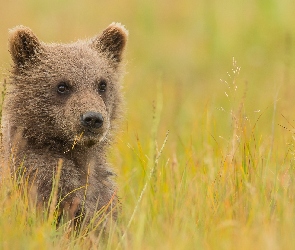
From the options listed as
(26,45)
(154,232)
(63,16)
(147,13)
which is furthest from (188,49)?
(154,232)

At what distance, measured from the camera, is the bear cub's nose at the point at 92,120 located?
6.61 metres

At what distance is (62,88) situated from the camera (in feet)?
23.0

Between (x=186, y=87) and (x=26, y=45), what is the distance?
6590 mm

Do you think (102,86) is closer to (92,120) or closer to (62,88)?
(62,88)

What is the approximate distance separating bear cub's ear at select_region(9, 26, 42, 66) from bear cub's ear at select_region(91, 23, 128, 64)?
2.69 ft

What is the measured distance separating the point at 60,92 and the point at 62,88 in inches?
1.8

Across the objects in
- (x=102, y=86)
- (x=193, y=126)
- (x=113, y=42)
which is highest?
(x=113, y=42)

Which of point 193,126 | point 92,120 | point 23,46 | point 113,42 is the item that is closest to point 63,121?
point 92,120

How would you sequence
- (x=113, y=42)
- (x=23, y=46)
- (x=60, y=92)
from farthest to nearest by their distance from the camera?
(x=113, y=42) → (x=23, y=46) → (x=60, y=92)

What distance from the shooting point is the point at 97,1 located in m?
18.5

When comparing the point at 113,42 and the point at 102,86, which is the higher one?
the point at 113,42

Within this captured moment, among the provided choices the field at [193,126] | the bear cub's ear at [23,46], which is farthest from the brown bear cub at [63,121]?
the field at [193,126]

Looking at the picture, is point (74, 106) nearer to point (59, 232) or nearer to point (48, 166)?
point (48, 166)

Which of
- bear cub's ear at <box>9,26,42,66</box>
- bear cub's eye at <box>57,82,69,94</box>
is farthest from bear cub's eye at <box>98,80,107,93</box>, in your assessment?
bear cub's ear at <box>9,26,42,66</box>
